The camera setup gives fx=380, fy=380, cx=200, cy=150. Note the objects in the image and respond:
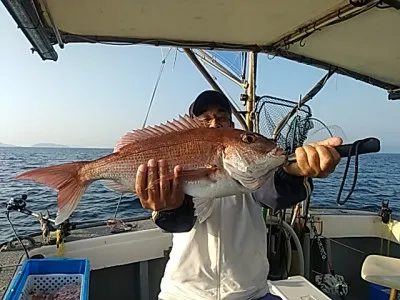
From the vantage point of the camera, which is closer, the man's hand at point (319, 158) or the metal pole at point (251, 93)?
the man's hand at point (319, 158)

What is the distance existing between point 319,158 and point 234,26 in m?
1.85

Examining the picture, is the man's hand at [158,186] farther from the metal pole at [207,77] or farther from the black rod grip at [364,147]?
the metal pole at [207,77]

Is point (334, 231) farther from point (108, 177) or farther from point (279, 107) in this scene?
point (108, 177)

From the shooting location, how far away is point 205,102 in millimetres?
1977

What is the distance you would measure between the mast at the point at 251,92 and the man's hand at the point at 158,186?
2.29 m

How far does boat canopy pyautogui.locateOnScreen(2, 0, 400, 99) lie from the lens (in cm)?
238

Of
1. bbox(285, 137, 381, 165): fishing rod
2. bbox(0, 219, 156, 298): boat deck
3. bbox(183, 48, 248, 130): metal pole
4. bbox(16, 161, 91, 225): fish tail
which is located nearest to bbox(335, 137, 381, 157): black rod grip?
bbox(285, 137, 381, 165): fishing rod

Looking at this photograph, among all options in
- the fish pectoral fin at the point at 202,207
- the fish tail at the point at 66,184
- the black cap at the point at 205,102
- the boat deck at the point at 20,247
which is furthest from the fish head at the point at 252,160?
the boat deck at the point at 20,247

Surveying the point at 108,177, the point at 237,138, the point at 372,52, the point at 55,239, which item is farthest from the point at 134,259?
the point at 372,52

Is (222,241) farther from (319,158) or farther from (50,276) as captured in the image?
(50,276)

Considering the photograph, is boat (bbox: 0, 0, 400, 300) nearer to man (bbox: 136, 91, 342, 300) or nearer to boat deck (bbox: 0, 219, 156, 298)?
boat deck (bbox: 0, 219, 156, 298)

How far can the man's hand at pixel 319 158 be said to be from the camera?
4.19 ft

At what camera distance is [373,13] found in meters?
2.41

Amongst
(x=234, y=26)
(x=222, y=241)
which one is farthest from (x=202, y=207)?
(x=234, y=26)
